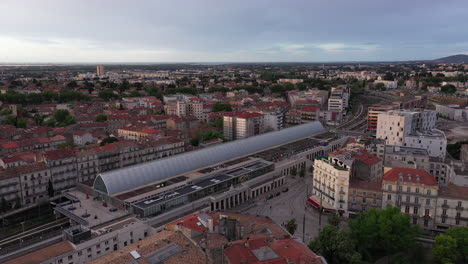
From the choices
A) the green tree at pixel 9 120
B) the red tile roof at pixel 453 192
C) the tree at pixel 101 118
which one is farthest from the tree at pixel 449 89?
the green tree at pixel 9 120

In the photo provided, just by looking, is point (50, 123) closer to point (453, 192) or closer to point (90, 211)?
point (90, 211)

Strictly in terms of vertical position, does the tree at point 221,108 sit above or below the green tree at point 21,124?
above

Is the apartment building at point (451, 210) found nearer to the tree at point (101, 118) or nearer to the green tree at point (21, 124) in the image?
the tree at point (101, 118)

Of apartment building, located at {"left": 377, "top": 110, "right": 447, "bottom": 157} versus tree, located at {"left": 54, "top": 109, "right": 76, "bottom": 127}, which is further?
tree, located at {"left": 54, "top": 109, "right": 76, "bottom": 127}

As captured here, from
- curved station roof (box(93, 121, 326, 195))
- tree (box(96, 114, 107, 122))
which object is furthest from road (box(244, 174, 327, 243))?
tree (box(96, 114, 107, 122))

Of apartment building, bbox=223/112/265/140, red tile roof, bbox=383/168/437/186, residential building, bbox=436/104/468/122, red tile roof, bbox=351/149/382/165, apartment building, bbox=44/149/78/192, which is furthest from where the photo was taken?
residential building, bbox=436/104/468/122

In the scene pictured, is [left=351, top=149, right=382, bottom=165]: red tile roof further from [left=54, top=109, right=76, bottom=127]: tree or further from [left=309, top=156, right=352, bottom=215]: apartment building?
[left=54, top=109, right=76, bottom=127]: tree
